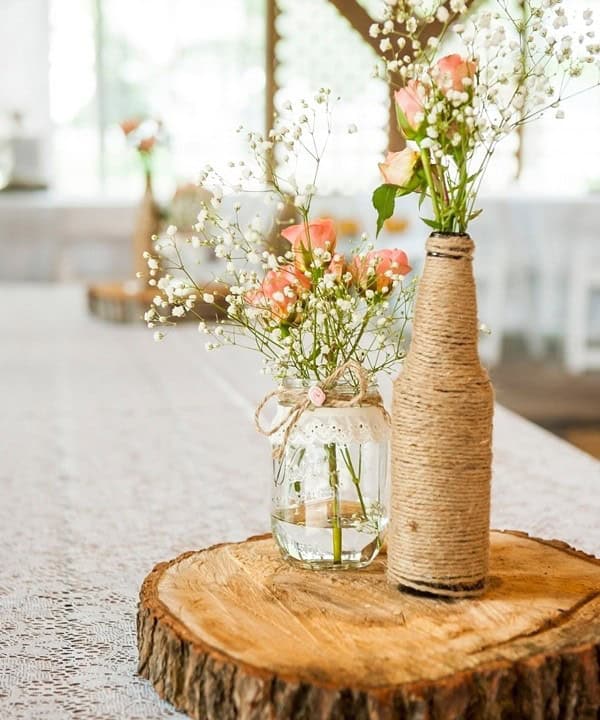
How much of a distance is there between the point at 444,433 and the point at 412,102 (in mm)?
322

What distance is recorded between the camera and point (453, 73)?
0.97m

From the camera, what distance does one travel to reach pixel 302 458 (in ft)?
3.74

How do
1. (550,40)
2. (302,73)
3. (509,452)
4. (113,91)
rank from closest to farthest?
1. (550,40)
2. (509,452)
3. (302,73)
4. (113,91)

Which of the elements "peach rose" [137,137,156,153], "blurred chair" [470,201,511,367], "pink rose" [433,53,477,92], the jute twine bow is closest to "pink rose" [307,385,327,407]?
the jute twine bow

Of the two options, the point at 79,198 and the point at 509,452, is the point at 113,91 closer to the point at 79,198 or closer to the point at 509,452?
the point at 79,198

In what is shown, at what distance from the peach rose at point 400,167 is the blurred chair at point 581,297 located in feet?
12.2

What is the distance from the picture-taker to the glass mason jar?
1121 millimetres

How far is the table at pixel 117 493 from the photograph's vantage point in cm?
124

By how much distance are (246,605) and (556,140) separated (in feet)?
25.7

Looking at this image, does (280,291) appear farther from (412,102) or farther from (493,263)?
(493,263)

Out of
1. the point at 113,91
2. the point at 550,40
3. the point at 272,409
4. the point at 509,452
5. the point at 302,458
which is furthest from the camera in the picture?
the point at 113,91

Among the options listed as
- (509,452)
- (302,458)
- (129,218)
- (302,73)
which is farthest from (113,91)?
(302,458)

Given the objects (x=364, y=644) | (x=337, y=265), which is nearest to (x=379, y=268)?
(x=337, y=265)

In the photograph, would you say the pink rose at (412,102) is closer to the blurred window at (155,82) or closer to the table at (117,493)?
the table at (117,493)
